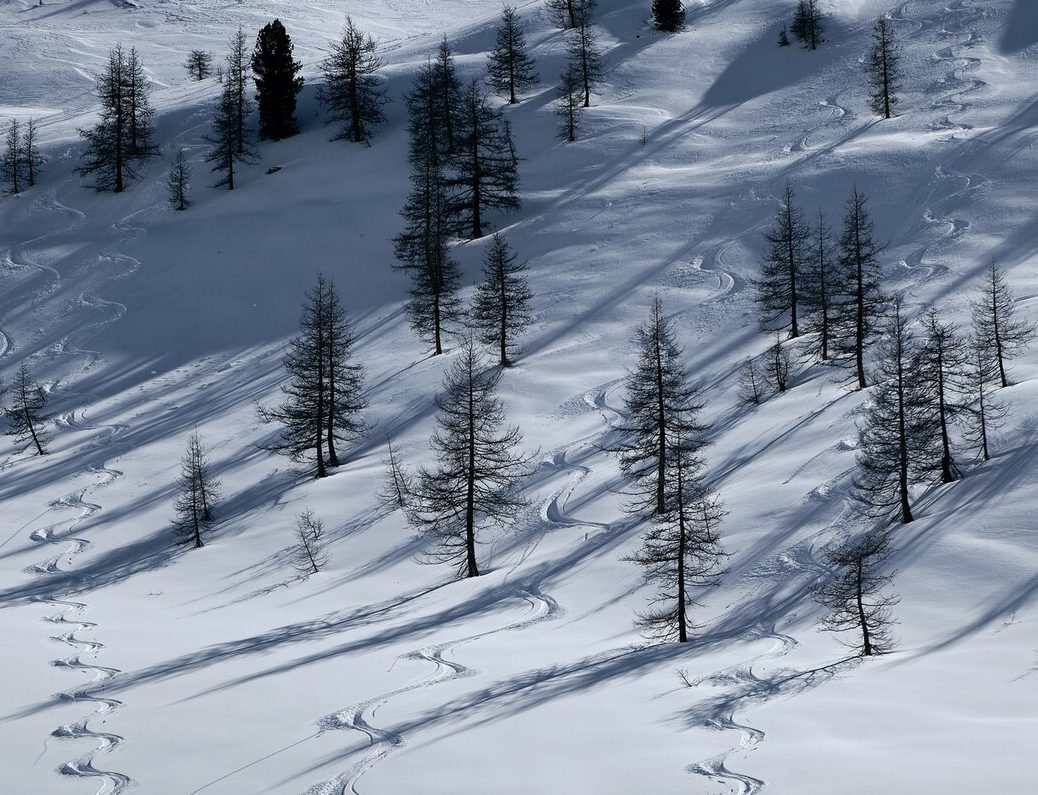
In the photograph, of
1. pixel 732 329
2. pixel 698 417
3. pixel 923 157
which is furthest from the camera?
pixel 923 157

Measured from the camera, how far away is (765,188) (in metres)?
67.3

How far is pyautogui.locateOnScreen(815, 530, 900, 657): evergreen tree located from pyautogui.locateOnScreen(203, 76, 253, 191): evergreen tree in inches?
2623

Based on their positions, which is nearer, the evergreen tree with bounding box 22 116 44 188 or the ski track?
the ski track

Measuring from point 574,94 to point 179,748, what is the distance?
78.9 m

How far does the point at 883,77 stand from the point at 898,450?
180 ft

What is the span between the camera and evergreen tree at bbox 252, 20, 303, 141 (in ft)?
290

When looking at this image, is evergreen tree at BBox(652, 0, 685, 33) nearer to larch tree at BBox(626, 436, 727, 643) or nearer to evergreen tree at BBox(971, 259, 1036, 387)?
evergreen tree at BBox(971, 259, 1036, 387)

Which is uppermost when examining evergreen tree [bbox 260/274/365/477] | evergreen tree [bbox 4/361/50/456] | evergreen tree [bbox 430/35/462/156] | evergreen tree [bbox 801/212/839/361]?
evergreen tree [bbox 430/35/462/156]

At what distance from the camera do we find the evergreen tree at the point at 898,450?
32.3 metres

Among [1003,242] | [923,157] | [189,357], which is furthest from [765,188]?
[189,357]

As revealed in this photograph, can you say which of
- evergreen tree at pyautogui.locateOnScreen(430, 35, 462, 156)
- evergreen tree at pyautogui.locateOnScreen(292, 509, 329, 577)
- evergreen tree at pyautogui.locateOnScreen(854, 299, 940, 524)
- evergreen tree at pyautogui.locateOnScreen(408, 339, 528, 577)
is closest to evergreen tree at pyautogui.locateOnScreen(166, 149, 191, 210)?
evergreen tree at pyautogui.locateOnScreen(430, 35, 462, 156)

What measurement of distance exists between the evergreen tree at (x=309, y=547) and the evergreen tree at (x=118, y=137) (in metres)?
55.8

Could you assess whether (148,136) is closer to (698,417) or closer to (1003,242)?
(698,417)

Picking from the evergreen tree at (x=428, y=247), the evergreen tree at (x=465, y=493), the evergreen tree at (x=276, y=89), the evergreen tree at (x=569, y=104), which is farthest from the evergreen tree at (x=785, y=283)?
the evergreen tree at (x=276, y=89)
